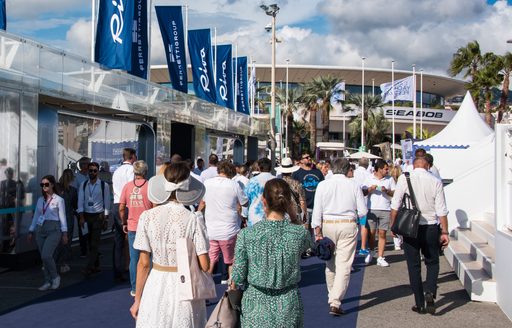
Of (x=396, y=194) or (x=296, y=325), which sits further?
(x=396, y=194)

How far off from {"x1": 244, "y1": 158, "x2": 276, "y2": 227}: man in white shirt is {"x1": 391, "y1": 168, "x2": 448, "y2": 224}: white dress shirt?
1.87 meters

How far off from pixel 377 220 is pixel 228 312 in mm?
7582

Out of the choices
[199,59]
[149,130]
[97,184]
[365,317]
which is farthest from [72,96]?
[199,59]

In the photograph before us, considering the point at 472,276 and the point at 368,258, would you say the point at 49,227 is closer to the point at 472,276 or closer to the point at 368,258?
the point at 368,258

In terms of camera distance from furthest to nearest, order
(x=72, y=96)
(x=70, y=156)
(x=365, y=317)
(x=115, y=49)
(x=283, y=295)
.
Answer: (x=115, y=49), (x=70, y=156), (x=72, y=96), (x=365, y=317), (x=283, y=295)

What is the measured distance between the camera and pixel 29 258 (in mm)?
10070

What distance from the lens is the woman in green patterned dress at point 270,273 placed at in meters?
3.65

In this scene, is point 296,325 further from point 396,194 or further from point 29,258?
point 29,258

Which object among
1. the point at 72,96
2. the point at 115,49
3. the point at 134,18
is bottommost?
the point at 72,96

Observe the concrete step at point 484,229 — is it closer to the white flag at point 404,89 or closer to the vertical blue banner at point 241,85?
the vertical blue banner at point 241,85

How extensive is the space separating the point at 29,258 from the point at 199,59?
12094 millimetres

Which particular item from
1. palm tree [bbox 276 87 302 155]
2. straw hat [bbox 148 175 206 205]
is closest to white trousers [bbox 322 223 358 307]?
straw hat [bbox 148 175 206 205]

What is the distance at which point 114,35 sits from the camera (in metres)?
13.6

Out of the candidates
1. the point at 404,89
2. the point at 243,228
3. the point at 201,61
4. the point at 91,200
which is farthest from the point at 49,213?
the point at 404,89
